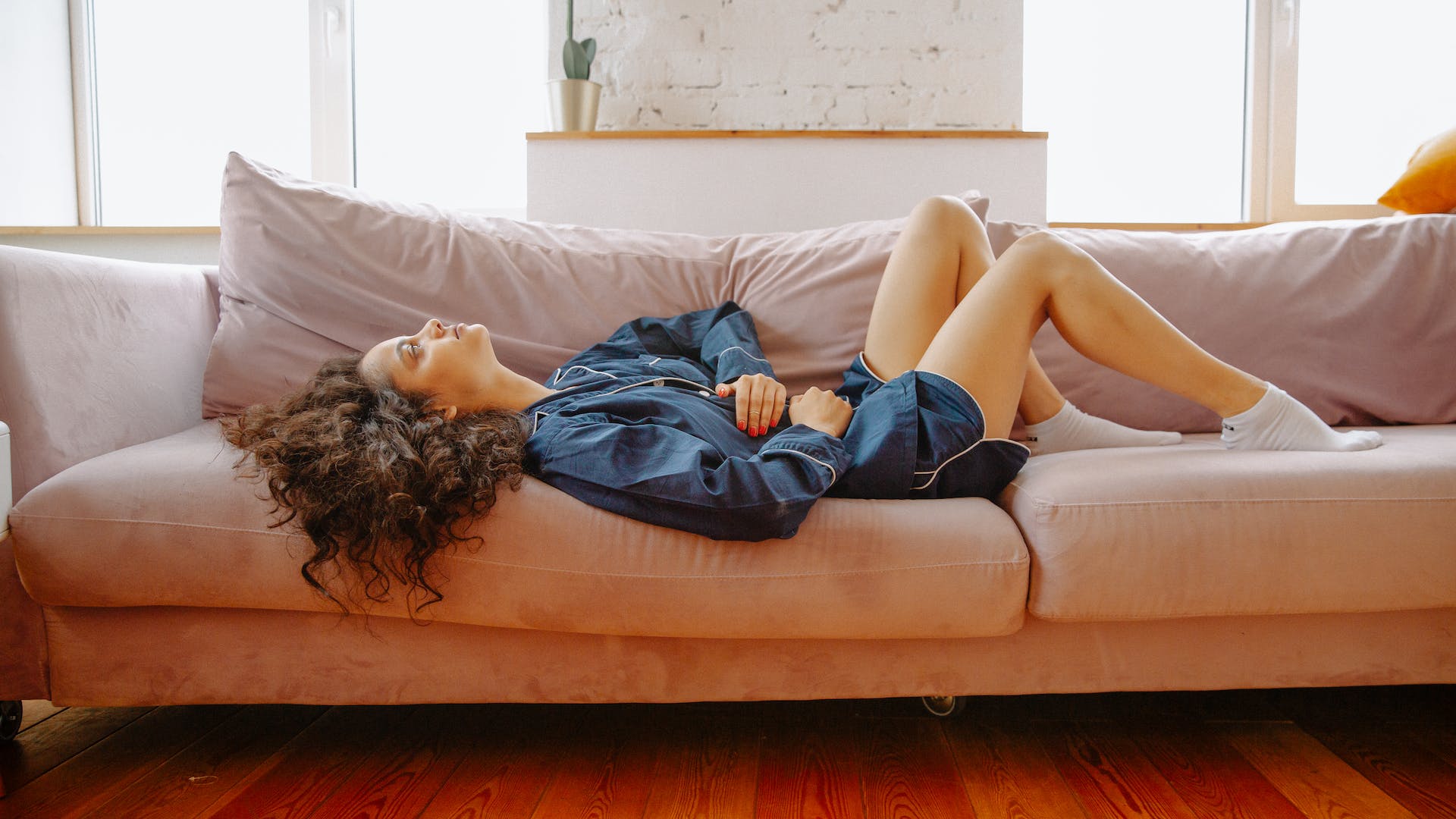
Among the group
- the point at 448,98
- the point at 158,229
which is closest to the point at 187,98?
the point at 158,229

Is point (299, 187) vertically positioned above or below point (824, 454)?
above

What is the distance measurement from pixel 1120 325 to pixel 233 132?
9.97 ft

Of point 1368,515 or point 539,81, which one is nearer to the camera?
point 1368,515

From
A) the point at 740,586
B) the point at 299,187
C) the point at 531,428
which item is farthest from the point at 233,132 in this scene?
the point at 740,586

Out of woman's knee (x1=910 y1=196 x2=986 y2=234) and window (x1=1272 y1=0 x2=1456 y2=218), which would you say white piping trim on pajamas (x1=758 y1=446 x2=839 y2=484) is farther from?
window (x1=1272 y1=0 x2=1456 y2=218)

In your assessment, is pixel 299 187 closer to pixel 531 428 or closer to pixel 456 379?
pixel 456 379

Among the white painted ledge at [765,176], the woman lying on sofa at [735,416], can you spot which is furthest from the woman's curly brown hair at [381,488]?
the white painted ledge at [765,176]

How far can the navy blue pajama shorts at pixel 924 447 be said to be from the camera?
1222 mm

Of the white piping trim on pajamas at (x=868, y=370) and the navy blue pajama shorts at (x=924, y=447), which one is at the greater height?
the white piping trim on pajamas at (x=868, y=370)

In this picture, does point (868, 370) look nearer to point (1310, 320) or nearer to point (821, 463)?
point (821, 463)

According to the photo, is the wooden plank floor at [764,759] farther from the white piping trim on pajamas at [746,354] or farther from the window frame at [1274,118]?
the window frame at [1274,118]

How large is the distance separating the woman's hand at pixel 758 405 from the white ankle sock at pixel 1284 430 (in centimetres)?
71

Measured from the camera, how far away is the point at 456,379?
56.7 inches

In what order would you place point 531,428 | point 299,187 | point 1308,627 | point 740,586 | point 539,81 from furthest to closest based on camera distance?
point 539,81, point 299,187, point 531,428, point 1308,627, point 740,586
